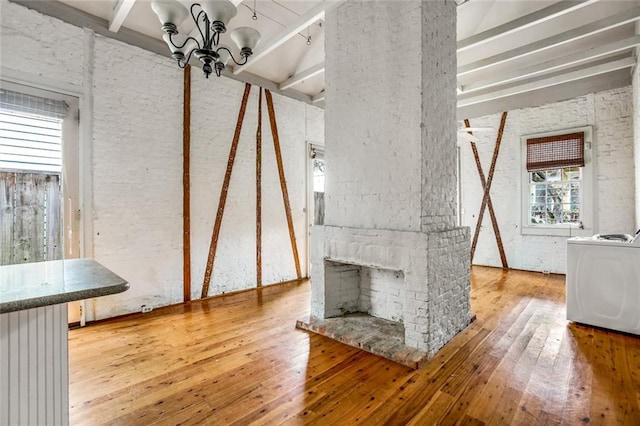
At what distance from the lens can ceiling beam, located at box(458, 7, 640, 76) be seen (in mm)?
3410

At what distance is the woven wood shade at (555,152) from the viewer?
17.2 ft

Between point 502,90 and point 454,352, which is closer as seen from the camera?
point 454,352

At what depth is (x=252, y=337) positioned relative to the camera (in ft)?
9.64

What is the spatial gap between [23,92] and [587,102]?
776 centimetres

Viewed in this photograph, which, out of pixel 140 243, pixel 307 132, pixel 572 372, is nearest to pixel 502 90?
pixel 307 132

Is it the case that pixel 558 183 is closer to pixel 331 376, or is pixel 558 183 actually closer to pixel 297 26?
pixel 297 26

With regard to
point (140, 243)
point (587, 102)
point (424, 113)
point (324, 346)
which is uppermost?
point (587, 102)

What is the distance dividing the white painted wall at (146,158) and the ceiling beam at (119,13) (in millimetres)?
177

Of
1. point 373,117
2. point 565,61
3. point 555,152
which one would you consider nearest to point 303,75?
point 373,117

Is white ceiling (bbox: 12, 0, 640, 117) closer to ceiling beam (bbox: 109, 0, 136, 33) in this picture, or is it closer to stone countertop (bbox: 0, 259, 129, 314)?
ceiling beam (bbox: 109, 0, 136, 33)

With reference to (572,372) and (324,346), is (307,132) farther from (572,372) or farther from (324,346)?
(572,372)

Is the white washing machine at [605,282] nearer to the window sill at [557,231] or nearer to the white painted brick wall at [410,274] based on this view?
the white painted brick wall at [410,274]

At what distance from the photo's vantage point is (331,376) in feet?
7.47

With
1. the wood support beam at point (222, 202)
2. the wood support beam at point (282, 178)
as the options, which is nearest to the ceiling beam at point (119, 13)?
the wood support beam at point (222, 202)
